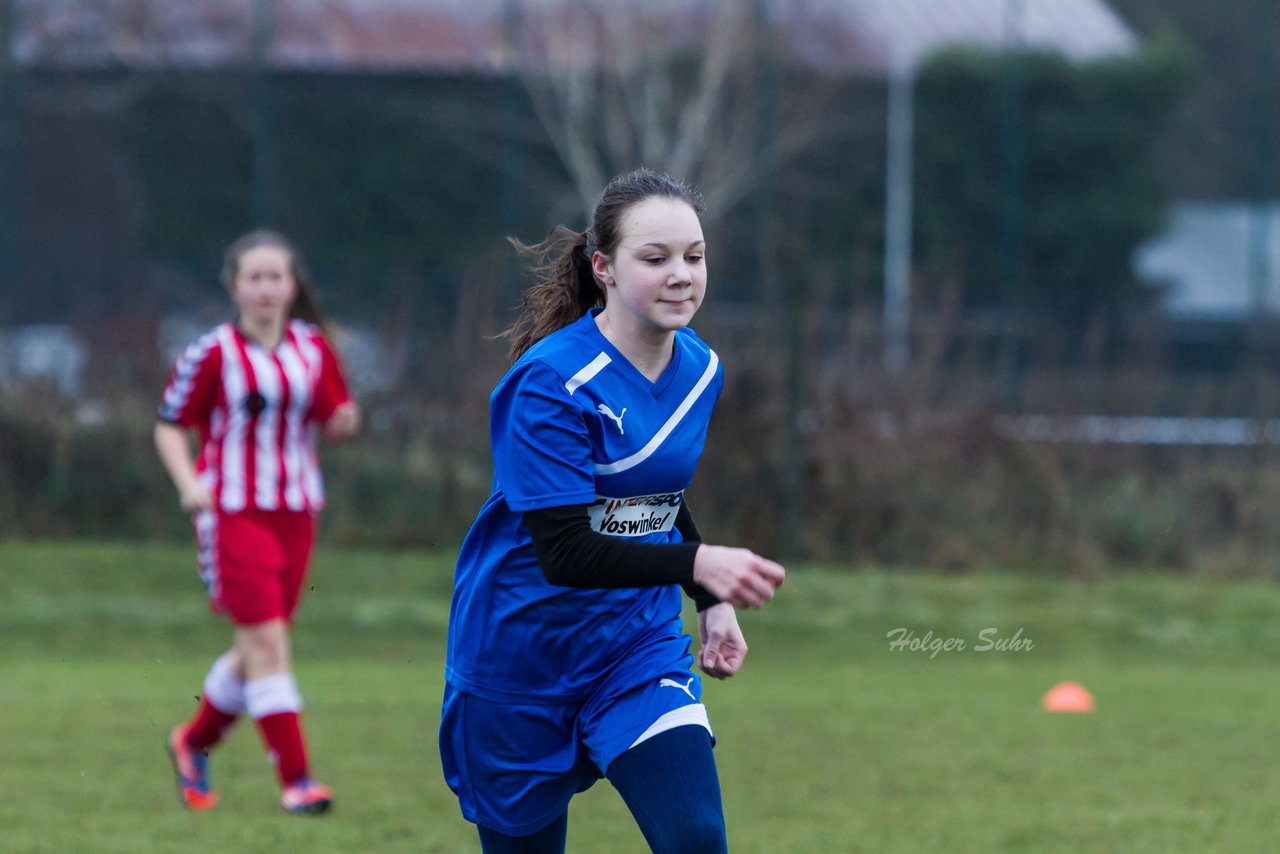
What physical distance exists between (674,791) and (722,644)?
0.32m

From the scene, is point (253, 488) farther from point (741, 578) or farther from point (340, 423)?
point (741, 578)

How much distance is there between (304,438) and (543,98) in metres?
18.5

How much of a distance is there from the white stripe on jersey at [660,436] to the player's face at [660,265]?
179 millimetres

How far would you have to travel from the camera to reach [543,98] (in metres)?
24.5

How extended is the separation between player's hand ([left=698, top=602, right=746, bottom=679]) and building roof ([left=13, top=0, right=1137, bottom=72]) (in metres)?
18.8

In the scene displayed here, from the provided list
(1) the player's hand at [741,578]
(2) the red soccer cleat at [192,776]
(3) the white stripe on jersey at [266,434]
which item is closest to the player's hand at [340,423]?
(3) the white stripe on jersey at [266,434]

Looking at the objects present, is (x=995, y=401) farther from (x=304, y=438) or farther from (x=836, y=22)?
(x=836, y=22)

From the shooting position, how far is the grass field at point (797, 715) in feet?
19.8

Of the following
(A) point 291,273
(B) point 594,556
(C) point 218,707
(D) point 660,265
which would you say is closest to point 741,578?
(B) point 594,556

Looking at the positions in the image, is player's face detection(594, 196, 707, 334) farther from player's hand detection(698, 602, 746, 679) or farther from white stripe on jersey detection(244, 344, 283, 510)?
white stripe on jersey detection(244, 344, 283, 510)

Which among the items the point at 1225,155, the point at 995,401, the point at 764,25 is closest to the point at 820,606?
the point at 995,401

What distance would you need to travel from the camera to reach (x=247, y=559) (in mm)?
6250

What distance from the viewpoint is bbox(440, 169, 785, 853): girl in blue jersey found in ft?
11.5

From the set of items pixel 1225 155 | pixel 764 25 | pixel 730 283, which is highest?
pixel 764 25
